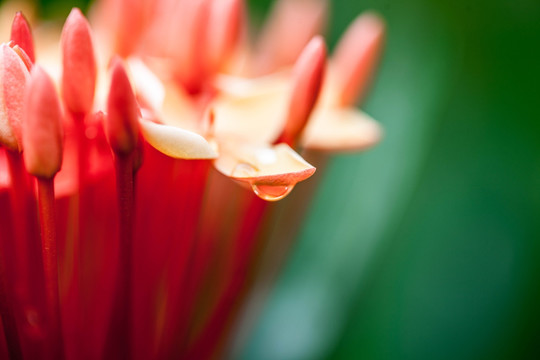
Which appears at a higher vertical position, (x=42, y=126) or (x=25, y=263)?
(x=42, y=126)

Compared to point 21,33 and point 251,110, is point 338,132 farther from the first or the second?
point 21,33

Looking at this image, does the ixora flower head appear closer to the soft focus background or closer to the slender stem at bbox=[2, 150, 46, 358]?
the slender stem at bbox=[2, 150, 46, 358]

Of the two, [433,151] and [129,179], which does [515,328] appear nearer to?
[433,151]

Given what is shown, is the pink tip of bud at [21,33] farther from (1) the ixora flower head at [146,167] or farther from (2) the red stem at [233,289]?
(2) the red stem at [233,289]

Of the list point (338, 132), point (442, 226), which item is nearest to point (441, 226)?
point (442, 226)

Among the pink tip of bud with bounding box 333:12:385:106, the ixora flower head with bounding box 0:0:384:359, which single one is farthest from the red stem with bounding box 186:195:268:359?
the pink tip of bud with bounding box 333:12:385:106

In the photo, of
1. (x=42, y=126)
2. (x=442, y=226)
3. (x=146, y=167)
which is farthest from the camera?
(x=442, y=226)

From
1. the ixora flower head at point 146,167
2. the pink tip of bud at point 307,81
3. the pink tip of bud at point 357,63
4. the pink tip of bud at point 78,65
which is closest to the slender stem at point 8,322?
the ixora flower head at point 146,167
